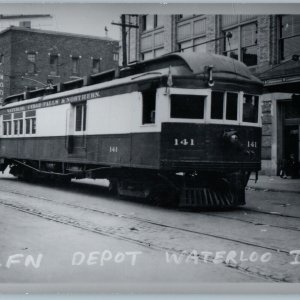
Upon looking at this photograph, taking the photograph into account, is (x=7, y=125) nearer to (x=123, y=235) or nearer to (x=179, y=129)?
(x=179, y=129)

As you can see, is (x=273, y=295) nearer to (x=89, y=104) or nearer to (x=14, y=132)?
(x=89, y=104)

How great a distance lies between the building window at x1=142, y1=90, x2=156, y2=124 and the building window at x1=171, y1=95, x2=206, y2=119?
0.48m

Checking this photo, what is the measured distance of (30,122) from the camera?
15398 mm

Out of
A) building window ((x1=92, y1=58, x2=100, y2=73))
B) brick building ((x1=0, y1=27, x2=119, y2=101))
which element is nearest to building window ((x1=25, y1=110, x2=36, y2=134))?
brick building ((x1=0, y1=27, x2=119, y2=101))

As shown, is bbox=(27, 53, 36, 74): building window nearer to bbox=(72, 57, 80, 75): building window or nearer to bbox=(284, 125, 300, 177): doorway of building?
bbox=(72, 57, 80, 75): building window

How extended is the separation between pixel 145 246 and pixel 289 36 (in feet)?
17.9

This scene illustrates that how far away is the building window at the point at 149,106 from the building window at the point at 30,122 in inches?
235

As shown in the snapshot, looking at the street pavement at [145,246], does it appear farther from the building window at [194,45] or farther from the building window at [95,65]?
the building window at [95,65]

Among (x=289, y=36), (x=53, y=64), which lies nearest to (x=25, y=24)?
(x=289, y=36)

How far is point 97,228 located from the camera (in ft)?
25.9

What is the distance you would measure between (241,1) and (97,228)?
4.01 meters

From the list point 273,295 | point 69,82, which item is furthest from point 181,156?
point 69,82

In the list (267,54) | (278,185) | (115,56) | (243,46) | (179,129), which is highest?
(243,46)

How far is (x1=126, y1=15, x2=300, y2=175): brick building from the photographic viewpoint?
9.53 meters
